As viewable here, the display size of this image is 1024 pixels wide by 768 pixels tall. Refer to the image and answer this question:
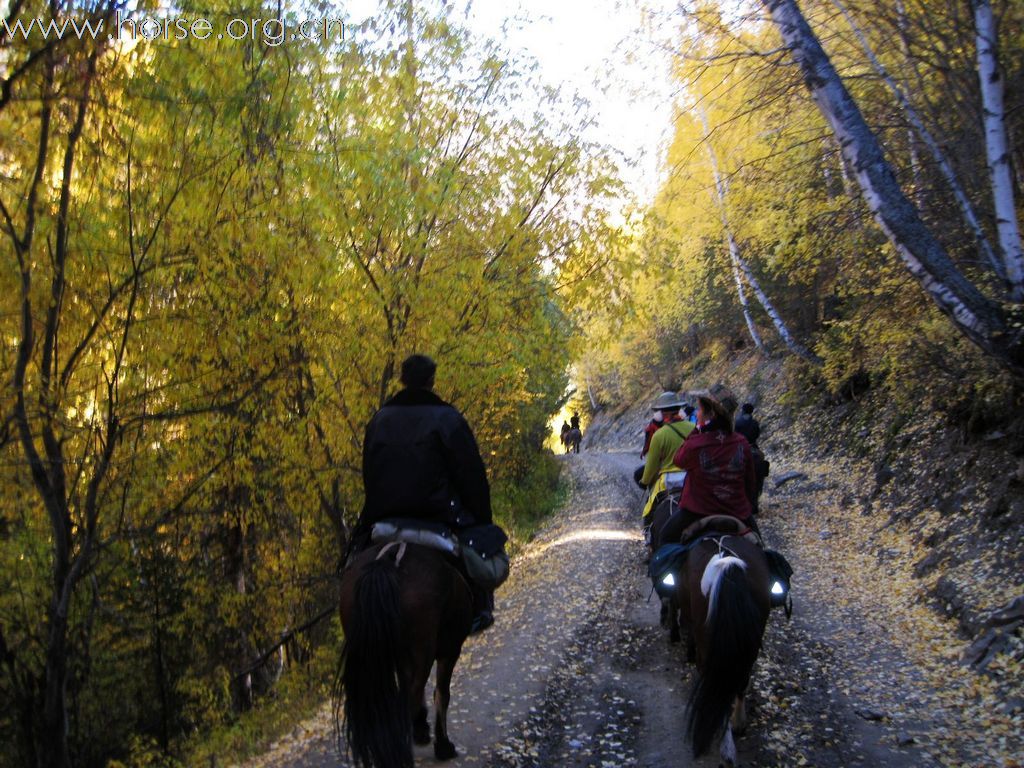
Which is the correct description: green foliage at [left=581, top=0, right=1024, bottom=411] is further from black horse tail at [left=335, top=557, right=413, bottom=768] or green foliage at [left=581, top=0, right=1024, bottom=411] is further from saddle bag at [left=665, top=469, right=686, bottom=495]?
black horse tail at [left=335, top=557, right=413, bottom=768]

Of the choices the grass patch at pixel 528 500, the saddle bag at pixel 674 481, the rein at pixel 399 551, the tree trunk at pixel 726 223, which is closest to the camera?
the rein at pixel 399 551

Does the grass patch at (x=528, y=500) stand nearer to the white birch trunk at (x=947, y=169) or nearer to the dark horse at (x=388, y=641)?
the white birch trunk at (x=947, y=169)

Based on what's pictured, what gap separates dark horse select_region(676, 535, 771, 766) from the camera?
432 centimetres

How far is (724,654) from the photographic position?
4309 millimetres

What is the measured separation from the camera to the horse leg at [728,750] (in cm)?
456

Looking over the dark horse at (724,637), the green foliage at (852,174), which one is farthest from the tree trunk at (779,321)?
the dark horse at (724,637)

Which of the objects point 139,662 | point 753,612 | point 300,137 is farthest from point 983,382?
point 139,662

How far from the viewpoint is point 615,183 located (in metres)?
8.81

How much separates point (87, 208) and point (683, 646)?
634 centimetres

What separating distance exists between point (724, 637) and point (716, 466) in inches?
55.9

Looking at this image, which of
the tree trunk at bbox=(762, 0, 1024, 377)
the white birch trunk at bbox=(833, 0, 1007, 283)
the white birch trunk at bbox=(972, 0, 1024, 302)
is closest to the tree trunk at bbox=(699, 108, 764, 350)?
the white birch trunk at bbox=(833, 0, 1007, 283)

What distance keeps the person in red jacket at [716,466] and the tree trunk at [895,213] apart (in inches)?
136

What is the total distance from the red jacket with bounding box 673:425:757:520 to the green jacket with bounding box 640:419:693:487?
185 cm

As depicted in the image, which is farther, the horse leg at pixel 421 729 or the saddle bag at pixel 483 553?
the horse leg at pixel 421 729
